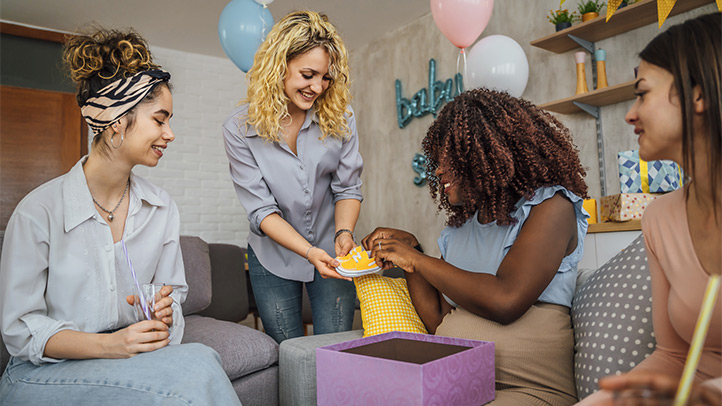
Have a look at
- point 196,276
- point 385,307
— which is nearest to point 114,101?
point 385,307

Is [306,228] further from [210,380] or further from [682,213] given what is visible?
[682,213]

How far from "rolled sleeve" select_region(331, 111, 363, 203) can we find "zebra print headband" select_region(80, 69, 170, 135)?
2.29 ft

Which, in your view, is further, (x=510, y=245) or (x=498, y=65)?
(x=498, y=65)

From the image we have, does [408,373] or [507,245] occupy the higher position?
[507,245]

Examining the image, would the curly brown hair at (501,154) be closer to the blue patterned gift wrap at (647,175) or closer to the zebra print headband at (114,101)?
the zebra print headband at (114,101)

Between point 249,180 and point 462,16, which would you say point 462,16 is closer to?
point 462,16

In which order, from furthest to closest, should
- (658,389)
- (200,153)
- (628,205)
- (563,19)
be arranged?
(200,153) < (563,19) < (628,205) < (658,389)

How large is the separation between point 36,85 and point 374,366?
513 centimetres

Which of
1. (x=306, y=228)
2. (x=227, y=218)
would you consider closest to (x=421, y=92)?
(x=227, y=218)

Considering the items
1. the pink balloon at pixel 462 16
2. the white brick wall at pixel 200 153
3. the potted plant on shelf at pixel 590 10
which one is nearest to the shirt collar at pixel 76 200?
the pink balloon at pixel 462 16

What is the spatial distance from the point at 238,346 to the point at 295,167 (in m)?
0.64

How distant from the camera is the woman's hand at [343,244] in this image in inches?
Answer: 66.5

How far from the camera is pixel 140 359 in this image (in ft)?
3.54

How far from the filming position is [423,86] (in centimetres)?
488
